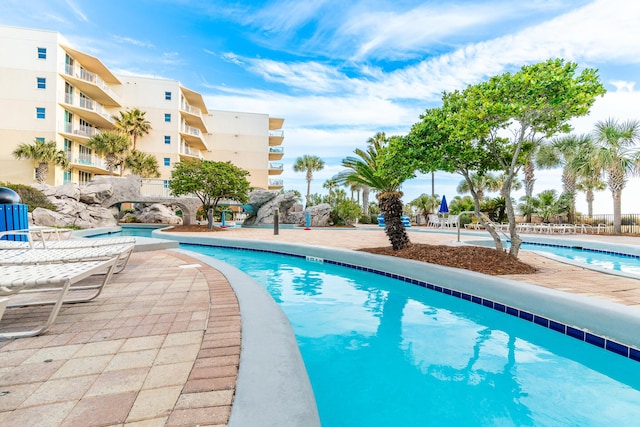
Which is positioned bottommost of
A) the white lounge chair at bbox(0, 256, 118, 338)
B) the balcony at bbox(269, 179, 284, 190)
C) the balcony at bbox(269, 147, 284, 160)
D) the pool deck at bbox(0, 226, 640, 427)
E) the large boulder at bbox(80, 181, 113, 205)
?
the pool deck at bbox(0, 226, 640, 427)

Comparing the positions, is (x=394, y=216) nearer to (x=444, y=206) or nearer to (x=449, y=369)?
(x=449, y=369)

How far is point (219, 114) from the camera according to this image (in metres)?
46.6

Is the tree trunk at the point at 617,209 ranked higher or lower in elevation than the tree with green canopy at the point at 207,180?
lower

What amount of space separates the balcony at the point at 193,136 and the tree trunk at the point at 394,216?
36490 millimetres

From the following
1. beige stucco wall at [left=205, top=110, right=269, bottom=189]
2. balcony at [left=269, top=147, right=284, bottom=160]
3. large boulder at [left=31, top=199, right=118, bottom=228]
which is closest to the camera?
large boulder at [left=31, top=199, right=118, bottom=228]

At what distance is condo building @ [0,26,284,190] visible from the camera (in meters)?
27.2

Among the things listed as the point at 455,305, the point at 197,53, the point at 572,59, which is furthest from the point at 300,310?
the point at 197,53

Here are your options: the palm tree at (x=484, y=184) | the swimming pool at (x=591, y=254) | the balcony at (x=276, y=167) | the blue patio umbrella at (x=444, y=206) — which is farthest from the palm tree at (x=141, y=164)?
the swimming pool at (x=591, y=254)

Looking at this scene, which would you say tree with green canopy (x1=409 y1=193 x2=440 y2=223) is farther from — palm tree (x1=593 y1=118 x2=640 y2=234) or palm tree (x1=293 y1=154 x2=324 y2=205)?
palm tree (x1=293 y1=154 x2=324 y2=205)

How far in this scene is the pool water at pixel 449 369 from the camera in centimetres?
268

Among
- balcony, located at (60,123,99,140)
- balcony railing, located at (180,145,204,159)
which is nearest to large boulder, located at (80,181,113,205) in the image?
balcony, located at (60,123,99,140)

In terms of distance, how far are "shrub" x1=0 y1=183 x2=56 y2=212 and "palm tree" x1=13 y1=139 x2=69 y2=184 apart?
8102 mm

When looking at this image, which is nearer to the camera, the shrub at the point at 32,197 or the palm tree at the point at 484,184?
the shrub at the point at 32,197

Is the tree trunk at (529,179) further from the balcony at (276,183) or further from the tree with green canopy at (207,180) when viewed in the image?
the balcony at (276,183)
